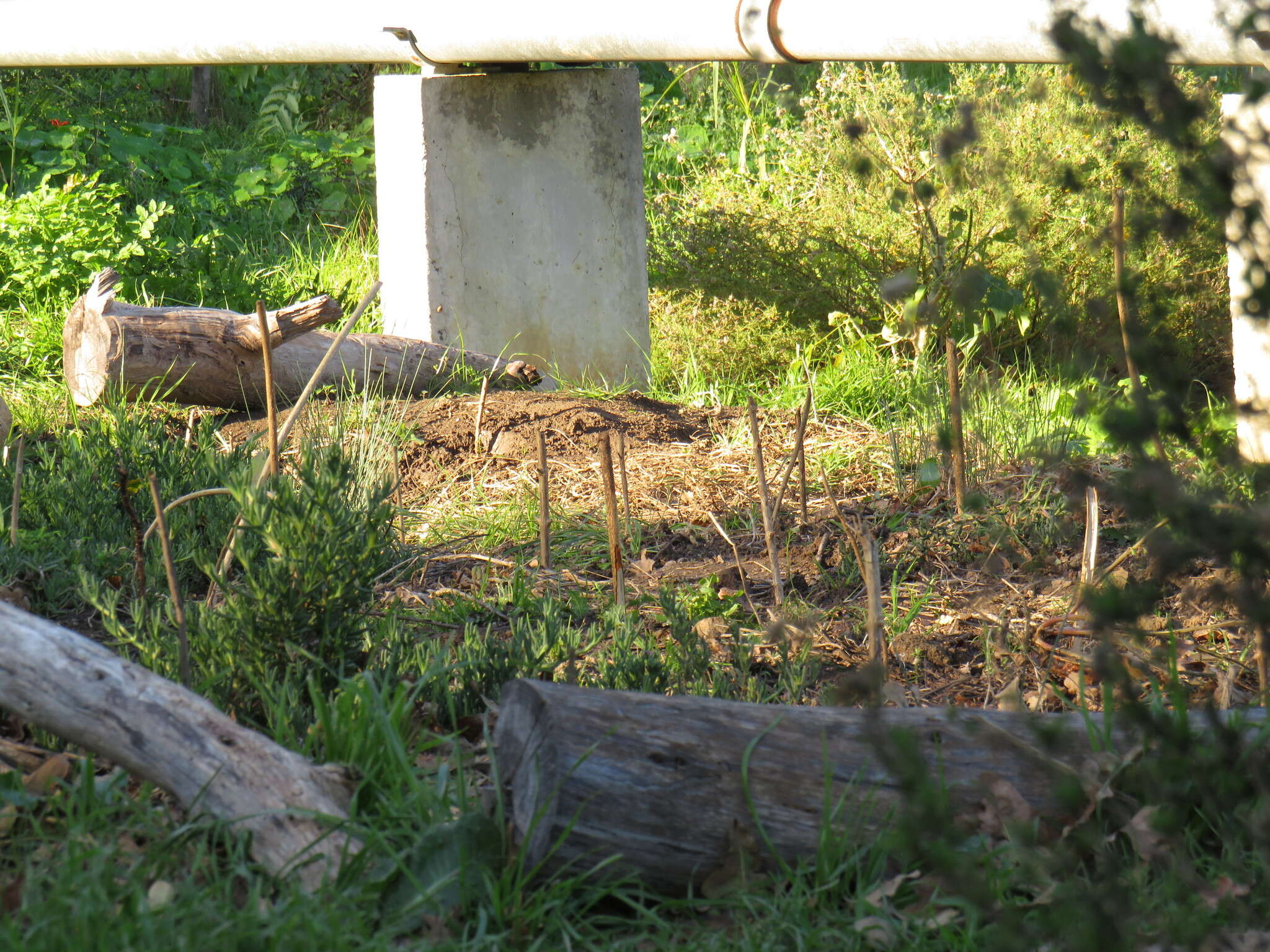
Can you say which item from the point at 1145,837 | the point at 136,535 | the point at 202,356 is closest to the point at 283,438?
the point at 136,535

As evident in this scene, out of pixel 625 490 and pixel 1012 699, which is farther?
pixel 625 490

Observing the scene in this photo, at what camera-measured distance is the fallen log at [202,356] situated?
5012mm

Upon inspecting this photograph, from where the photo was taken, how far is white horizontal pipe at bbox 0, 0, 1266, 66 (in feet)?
13.3

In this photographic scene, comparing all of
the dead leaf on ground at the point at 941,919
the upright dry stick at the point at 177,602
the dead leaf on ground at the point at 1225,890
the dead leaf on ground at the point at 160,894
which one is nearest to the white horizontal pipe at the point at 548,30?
the dead leaf on ground at the point at 1225,890

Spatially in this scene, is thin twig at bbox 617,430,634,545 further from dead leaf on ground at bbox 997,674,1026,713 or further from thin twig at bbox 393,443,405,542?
dead leaf on ground at bbox 997,674,1026,713

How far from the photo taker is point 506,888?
1.80 metres

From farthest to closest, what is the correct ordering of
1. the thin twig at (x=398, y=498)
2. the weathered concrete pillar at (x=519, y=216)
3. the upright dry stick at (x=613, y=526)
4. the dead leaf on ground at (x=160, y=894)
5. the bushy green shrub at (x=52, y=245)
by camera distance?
the bushy green shrub at (x=52, y=245), the weathered concrete pillar at (x=519, y=216), the thin twig at (x=398, y=498), the upright dry stick at (x=613, y=526), the dead leaf on ground at (x=160, y=894)

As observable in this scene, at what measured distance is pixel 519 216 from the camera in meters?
5.95

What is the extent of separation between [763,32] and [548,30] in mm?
1066

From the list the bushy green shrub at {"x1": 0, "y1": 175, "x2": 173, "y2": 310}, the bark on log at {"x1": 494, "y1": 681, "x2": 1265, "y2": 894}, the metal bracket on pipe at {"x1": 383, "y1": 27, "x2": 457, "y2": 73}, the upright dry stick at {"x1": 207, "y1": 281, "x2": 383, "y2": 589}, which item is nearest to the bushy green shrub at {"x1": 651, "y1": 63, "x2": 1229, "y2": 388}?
the metal bracket on pipe at {"x1": 383, "y1": 27, "x2": 457, "y2": 73}

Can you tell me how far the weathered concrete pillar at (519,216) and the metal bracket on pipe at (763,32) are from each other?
1424mm

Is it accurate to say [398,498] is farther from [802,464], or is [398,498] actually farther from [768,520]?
[768,520]

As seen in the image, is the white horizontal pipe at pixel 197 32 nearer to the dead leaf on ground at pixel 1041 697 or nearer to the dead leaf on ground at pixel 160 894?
the dead leaf on ground at pixel 1041 697

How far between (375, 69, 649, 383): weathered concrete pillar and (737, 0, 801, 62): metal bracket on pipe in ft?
4.67
